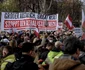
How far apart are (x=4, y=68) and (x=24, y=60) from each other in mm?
699

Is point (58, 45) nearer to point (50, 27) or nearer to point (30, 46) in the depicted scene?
point (30, 46)

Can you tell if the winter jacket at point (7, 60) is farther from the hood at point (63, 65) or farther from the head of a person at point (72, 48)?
the hood at point (63, 65)

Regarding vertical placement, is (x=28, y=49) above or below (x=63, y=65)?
below

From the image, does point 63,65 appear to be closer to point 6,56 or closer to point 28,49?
point 28,49

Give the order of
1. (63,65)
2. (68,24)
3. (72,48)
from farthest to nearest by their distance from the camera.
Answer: (68,24) < (72,48) < (63,65)

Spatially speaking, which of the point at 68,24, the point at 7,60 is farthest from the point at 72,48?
the point at 68,24

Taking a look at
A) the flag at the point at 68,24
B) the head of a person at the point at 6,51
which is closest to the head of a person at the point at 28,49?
the head of a person at the point at 6,51

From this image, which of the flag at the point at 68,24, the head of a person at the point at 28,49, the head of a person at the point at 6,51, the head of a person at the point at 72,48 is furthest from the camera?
the flag at the point at 68,24

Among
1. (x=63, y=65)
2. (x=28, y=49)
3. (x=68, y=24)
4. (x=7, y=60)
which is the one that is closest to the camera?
(x=63, y=65)

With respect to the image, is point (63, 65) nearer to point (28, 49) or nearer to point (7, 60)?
point (28, 49)

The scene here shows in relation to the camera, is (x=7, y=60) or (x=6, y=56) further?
(x=6, y=56)

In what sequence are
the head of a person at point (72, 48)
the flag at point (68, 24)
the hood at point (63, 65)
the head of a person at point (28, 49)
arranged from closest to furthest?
the hood at point (63, 65), the head of a person at point (72, 48), the head of a person at point (28, 49), the flag at point (68, 24)

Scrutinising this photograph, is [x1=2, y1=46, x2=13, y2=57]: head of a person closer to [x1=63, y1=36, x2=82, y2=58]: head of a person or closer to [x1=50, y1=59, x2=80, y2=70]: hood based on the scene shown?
[x1=63, y1=36, x2=82, y2=58]: head of a person

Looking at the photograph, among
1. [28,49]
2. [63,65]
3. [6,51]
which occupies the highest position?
[63,65]
